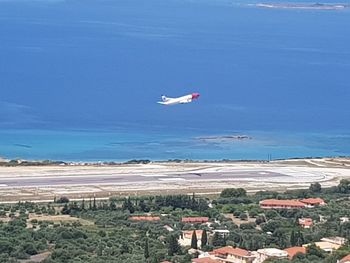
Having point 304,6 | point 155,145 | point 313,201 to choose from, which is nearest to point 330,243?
point 313,201

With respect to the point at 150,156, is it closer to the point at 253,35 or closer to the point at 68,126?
the point at 68,126

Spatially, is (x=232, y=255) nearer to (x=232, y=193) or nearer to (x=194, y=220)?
(x=194, y=220)

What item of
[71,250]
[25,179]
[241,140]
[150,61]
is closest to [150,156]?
[241,140]

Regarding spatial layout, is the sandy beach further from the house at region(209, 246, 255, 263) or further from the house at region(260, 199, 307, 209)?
the house at region(209, 246, 255, 263)

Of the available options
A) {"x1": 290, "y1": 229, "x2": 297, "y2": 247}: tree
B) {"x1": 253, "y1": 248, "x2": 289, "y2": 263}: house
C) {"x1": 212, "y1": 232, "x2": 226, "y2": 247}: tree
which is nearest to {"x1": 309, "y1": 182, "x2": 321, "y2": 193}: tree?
{"x1": 212, "y1": 232, "x2": 226, "y2": 247}: tree

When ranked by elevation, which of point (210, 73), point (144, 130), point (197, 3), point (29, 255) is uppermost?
point (197, 3)

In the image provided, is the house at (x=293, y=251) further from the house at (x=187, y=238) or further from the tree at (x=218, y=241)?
the house at (x=187, y=238)
